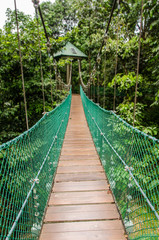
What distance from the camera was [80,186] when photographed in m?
1.76

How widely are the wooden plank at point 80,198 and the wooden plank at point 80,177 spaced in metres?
0.24

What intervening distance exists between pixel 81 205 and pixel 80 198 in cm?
9

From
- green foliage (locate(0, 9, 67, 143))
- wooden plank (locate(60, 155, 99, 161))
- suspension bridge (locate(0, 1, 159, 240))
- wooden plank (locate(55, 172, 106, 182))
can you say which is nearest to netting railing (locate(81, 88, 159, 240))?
suspension bridge (locate(0, 1, 159, 240))

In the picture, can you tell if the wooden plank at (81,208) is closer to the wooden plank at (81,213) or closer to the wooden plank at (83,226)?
the wooden plank at (81,213)

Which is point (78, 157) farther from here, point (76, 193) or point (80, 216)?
point (80, 216)

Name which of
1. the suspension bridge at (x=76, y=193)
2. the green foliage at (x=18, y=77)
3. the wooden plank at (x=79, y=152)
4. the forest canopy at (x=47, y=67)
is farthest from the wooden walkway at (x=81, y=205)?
the green foliage at (x=18, y=77)

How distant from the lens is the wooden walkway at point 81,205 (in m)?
1.22

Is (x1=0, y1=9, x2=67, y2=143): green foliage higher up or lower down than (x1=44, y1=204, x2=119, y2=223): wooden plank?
higher up

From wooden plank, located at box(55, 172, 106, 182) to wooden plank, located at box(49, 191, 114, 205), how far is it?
24 centimetres

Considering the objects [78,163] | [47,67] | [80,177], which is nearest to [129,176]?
[80,177]

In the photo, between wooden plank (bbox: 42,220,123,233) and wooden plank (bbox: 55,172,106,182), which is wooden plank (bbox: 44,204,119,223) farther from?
wooden plank (bbox: 55,172,106,182)

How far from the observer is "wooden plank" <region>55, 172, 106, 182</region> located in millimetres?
1885

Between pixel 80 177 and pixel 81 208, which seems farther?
pixel 80 177

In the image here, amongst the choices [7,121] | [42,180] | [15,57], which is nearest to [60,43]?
[15,57]
